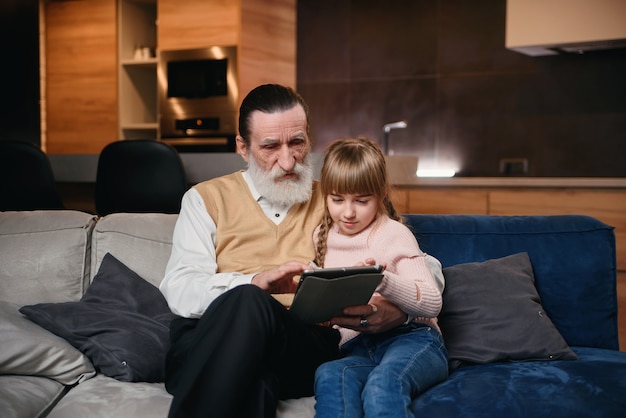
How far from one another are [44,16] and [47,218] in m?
4.45

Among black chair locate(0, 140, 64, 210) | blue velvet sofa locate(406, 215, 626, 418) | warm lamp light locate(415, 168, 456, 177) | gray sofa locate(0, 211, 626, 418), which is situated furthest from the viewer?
warm lamp light locate(415, 168, 456, 177)

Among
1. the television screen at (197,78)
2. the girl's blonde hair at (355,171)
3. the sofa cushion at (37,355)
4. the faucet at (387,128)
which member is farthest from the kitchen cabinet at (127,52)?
the sofa cushion at (37,355)

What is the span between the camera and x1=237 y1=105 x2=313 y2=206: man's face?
6.77 feet

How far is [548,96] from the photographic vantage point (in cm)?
485

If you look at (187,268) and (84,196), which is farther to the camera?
(84,196)

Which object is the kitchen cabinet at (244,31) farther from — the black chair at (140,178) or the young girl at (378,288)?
the young girl at (378,288)

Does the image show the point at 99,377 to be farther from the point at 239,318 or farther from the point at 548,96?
the point at 548,96

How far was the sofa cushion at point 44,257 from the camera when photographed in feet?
7.47

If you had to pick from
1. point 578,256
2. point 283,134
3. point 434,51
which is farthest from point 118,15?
point 578,256

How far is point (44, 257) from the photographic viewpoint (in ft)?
7.58

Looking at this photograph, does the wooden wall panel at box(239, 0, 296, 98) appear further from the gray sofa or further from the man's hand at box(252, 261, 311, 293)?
the man's hand at box(252, 261, 311, 293)

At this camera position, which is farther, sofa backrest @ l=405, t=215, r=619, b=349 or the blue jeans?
sofa backrest @ l=405, t=215, r=619, b=349

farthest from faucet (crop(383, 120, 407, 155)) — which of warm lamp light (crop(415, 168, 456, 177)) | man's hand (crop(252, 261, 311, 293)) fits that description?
man's hand (crop(252, 261, 311, 293))

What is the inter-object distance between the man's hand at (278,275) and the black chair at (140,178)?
1.69m
